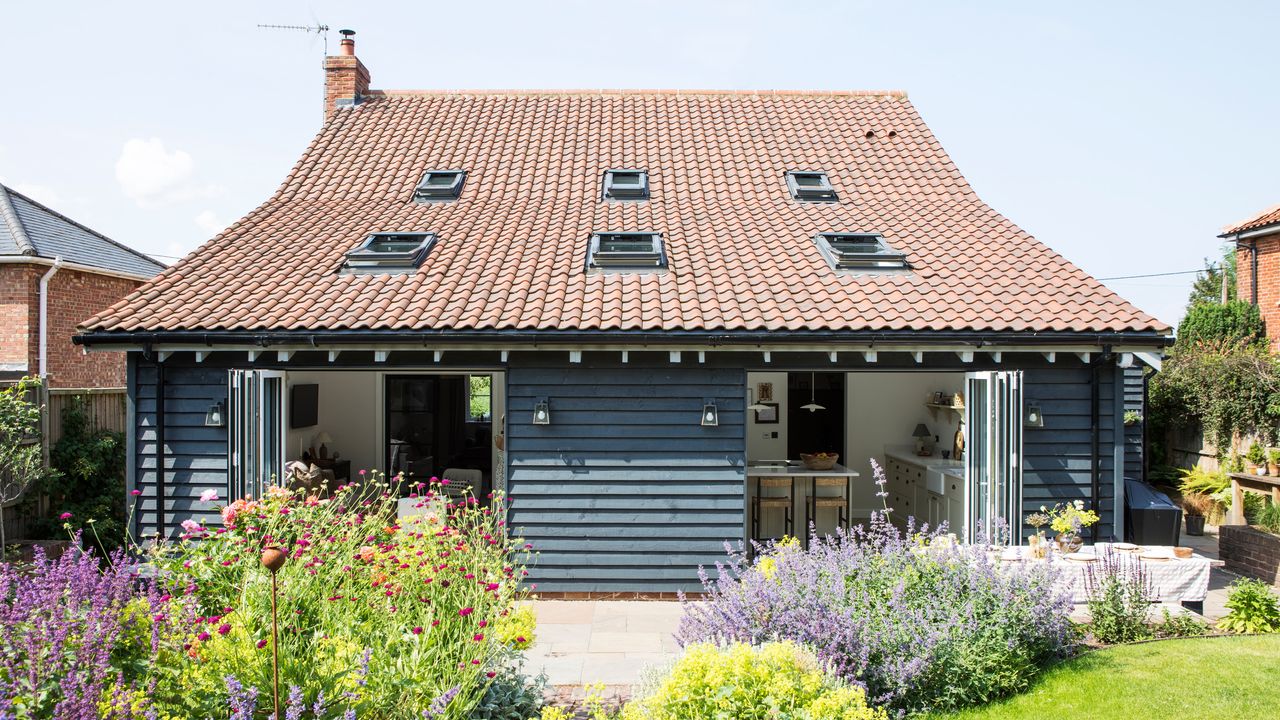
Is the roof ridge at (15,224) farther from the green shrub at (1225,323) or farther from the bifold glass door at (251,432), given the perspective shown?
the green shrub at (1225,323)

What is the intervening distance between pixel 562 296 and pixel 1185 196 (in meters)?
19.6

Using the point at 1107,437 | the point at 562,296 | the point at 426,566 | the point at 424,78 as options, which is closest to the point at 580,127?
the point at 424,78

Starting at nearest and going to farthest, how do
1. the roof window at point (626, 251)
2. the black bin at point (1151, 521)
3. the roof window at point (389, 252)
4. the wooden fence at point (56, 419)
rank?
the black bin at point (1151, 521), the roof window at point (626, 251), the roof window at point (389, 252), the wooden fence at point (56, 419)

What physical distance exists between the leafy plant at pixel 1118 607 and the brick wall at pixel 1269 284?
12850 mm

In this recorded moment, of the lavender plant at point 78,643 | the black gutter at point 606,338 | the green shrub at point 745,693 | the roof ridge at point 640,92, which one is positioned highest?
the roof ridge at point 640,92

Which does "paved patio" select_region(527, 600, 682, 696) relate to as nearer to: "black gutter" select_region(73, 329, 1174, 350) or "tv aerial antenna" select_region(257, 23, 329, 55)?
"black gutter" select_region(73, 329, 1174, 350)

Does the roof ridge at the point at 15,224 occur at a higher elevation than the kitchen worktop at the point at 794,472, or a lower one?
higher

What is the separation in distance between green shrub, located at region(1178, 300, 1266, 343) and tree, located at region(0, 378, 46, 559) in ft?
63.3

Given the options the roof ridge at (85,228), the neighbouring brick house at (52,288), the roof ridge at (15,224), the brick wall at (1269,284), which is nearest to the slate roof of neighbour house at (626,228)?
the roof ridge at (15,224)

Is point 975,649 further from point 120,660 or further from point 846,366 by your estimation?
point 120,660

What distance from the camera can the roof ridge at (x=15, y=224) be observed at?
40.1 ft

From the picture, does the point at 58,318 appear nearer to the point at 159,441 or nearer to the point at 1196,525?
the point at 159,441

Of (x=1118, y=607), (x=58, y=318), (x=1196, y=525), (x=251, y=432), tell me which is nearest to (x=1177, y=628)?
(x=1118, y=607)

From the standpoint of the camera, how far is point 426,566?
14.4 feet
